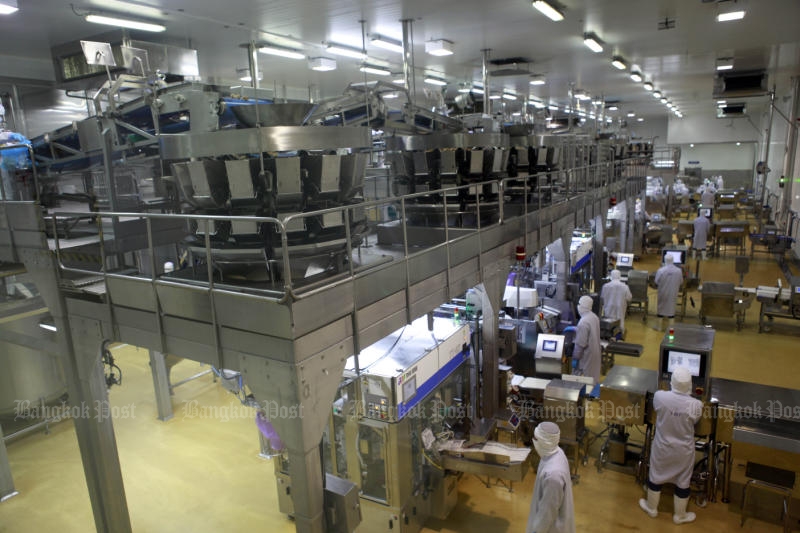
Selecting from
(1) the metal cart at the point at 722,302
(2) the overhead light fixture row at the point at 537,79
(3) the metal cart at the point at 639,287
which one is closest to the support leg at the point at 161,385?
(3) the metal cart at the point at 639,287

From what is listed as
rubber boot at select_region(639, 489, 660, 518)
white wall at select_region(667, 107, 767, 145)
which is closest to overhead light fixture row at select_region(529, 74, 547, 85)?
rubber boot at select_region(639, 489, 660, 518)

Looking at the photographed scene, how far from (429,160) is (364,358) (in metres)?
3.07

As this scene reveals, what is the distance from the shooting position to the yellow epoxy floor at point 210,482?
616 centimetres

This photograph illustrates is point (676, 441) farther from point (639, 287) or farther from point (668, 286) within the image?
point (639, 287)

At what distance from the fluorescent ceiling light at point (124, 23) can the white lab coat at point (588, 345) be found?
8099 millimetres

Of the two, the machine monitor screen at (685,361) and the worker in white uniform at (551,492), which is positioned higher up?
the machine monitor screen at (685,361)

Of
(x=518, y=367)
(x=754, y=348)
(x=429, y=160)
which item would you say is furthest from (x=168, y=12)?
(x=754, y=348)

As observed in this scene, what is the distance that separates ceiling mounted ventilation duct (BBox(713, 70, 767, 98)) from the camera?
48.3ft

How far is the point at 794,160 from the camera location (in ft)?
56.5

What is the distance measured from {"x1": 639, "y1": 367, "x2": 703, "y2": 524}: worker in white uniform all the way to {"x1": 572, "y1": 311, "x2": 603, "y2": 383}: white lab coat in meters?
2.72

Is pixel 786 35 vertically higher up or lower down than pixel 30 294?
higher up

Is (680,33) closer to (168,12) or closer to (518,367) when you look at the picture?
(518,367)

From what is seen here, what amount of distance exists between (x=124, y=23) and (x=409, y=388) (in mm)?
6364

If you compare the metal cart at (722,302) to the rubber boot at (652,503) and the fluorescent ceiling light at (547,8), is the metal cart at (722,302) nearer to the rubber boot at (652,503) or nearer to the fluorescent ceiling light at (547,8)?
the rubber boot at (652,503)
